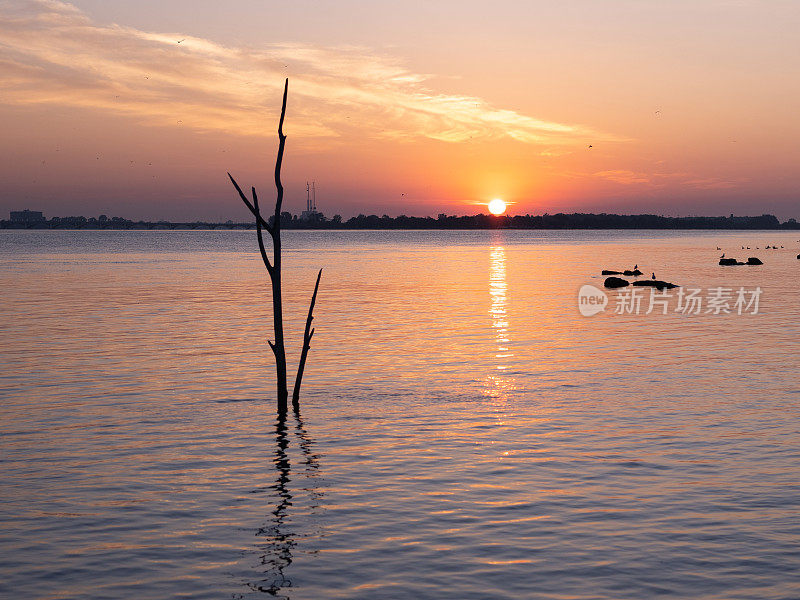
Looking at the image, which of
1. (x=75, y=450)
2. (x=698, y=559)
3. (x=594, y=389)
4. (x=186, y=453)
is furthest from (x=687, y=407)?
(x=75, y=450)

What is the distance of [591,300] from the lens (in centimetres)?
6244

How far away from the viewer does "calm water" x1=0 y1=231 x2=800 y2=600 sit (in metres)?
11.9

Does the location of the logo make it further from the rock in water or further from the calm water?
the calm water

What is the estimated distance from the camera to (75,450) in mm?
18891

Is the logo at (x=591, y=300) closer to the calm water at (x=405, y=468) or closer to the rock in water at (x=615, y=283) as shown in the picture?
the rock in water at (x=615, y=283)

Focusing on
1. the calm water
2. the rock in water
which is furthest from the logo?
→ the calm water

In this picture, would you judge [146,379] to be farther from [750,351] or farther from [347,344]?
[750,351]

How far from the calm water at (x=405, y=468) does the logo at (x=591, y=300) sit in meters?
13.6

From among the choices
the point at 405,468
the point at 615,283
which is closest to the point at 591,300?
the point at 615,283

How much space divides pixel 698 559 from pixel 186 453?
11102 mm

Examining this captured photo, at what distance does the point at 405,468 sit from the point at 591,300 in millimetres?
47373

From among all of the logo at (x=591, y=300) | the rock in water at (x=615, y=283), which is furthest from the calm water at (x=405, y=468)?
the rock in water at (x=615, y=283)

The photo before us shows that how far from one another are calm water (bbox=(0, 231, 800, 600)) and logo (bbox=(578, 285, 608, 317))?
13.6 meters

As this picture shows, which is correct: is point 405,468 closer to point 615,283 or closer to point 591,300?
point 591,300
